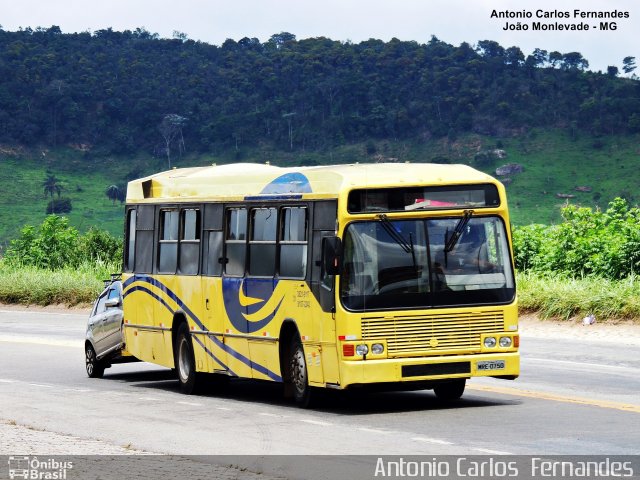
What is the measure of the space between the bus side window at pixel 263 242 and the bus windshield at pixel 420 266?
184 cm

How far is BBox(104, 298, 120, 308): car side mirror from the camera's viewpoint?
23.4 meters

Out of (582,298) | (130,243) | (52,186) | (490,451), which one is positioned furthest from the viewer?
(52,186)

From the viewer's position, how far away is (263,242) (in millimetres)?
17906

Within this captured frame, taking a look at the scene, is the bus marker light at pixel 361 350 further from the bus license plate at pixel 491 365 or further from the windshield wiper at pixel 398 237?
the bus license plate at pixel 491 365

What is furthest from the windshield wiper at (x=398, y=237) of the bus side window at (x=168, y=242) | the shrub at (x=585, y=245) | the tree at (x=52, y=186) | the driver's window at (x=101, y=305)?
the tree at (x=52, y=186)

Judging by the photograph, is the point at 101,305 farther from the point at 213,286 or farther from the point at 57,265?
the point at 57,265

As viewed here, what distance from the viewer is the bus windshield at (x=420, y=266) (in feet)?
52.1

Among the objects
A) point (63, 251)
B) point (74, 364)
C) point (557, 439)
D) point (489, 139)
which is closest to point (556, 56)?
point (489, 139)

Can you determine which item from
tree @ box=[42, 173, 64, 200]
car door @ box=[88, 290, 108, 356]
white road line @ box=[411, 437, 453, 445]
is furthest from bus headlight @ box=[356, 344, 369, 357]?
tree @ box=[42, 173, 64, 200]

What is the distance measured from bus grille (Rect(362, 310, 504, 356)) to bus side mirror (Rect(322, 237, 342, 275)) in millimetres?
638

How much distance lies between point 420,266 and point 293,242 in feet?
6.01

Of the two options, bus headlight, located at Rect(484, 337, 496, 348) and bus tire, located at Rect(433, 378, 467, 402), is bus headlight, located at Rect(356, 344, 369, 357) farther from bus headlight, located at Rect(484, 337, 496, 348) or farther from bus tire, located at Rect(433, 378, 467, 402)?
bus tire, located at Rect(433, 378, 467, 402)

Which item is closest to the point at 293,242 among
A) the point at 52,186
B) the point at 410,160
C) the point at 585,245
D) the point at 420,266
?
the point at 420,266

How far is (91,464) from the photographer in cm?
1193
